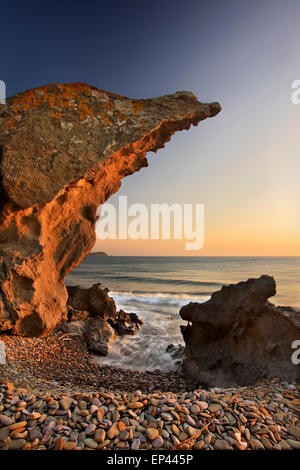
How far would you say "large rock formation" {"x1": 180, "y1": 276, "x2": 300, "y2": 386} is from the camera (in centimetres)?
439

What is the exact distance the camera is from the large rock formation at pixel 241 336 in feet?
14.4

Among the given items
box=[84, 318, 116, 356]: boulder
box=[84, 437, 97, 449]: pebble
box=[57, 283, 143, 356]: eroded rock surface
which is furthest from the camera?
box=[57, 283, 143, 356]: eroded rock surface

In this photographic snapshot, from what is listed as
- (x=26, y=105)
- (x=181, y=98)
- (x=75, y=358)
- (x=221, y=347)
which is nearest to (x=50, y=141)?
(x=26, y=105)

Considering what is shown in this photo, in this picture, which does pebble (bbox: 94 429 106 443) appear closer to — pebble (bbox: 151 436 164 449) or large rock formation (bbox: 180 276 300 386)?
pebble (bbox: 151 436 164 449)

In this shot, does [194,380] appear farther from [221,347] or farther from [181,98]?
[181,98]

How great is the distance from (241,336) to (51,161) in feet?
17.9

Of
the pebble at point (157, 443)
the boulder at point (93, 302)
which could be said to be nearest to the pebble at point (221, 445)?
the pebble at point (157, 443)

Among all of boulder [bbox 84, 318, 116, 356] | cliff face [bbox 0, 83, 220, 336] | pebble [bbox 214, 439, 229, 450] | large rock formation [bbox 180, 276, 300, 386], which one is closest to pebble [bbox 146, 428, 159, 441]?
pebble [bbox 214, 439, 229, 450]

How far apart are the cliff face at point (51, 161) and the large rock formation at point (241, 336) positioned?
3444 millimetres

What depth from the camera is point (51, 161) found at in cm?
464

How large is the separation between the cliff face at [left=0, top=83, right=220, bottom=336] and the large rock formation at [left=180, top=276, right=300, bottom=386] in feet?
11.3

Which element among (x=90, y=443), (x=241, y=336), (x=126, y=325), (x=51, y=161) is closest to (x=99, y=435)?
(x=90, y=443)

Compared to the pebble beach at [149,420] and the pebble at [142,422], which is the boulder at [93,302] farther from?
the pebble at [142,422]

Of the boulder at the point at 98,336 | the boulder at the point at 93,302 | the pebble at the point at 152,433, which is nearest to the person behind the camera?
the pebble at the point at 152,433
